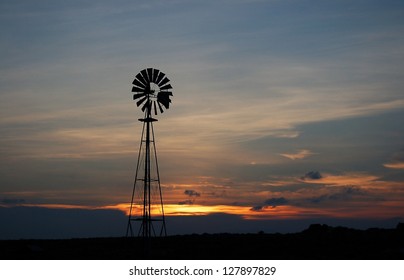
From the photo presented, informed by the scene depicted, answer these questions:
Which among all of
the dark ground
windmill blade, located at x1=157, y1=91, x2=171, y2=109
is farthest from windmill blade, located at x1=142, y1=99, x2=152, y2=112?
the dark ground

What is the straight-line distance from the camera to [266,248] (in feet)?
207

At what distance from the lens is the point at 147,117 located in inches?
2004

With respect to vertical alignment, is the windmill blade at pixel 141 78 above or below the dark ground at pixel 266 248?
above

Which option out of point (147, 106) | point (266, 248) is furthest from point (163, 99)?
point (266, 248)

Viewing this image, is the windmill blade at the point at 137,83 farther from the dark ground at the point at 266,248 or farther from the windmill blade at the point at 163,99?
the dark ground at the point at 266,248

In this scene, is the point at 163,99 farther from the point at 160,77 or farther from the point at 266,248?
the point at 266,248

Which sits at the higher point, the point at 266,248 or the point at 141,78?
the point at 141,78

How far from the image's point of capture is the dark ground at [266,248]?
186ft

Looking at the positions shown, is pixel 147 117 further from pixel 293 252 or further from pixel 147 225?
pixel 293 252

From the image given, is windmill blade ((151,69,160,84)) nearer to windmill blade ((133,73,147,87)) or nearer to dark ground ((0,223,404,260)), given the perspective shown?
windmill blade ((133,73,147,87))

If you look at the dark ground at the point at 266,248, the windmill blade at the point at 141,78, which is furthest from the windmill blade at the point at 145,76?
the dark ground at the point at 266,248

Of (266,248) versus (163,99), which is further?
(266,248)
